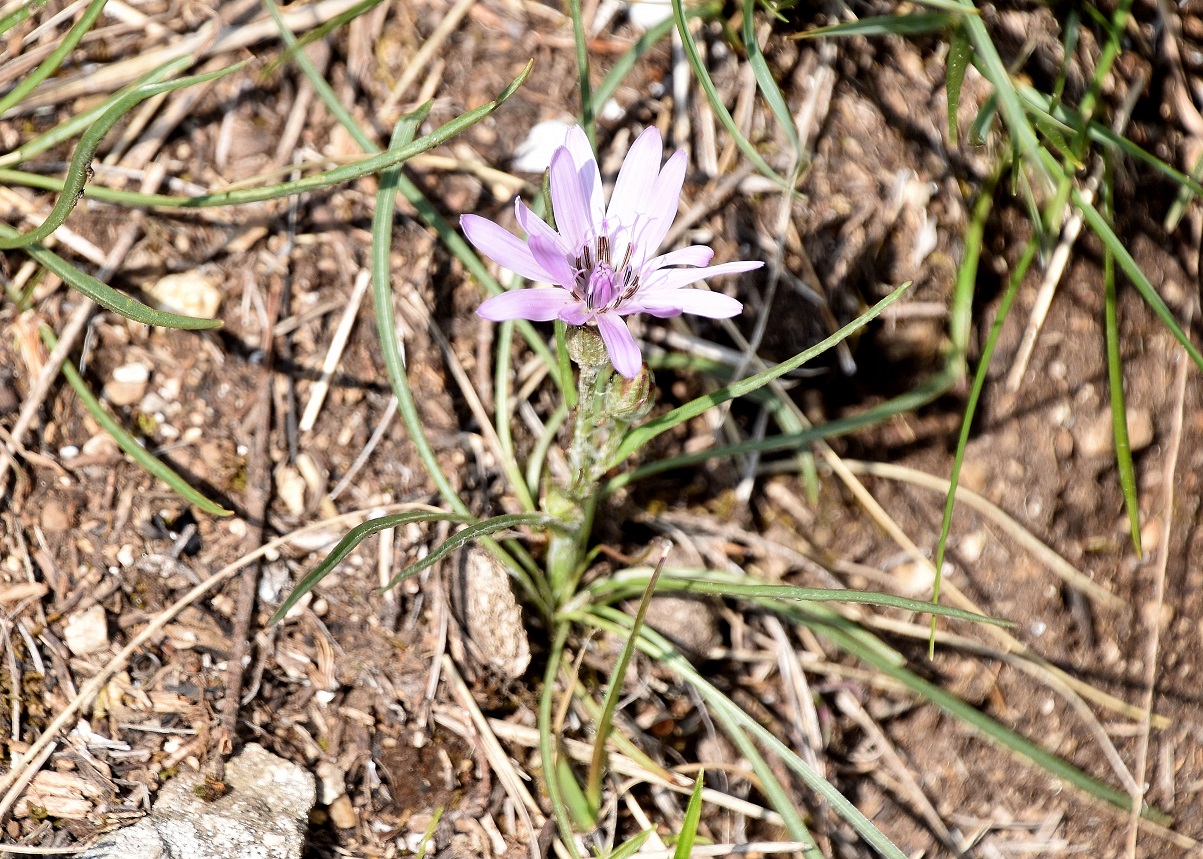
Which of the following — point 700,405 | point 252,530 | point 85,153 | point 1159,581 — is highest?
point 85,153

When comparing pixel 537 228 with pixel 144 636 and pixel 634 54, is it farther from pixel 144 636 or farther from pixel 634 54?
pixel 144 636

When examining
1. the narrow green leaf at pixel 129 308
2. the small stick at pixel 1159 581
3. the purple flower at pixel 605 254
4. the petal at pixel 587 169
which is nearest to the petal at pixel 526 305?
the purple flower at pixel 605 254

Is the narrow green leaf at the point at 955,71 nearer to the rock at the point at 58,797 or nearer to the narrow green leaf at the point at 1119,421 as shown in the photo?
the narrow green leaf at the point at 1119,421

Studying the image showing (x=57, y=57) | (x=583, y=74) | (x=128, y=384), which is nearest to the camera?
(x=583, y=74)

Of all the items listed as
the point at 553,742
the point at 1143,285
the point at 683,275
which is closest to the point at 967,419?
the point at 1143,285

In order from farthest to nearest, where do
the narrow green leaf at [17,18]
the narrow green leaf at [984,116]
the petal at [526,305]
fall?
the narrow green leaf at [984,116] < the narrow green leaf at [17,18] < the petal at [526,305]
